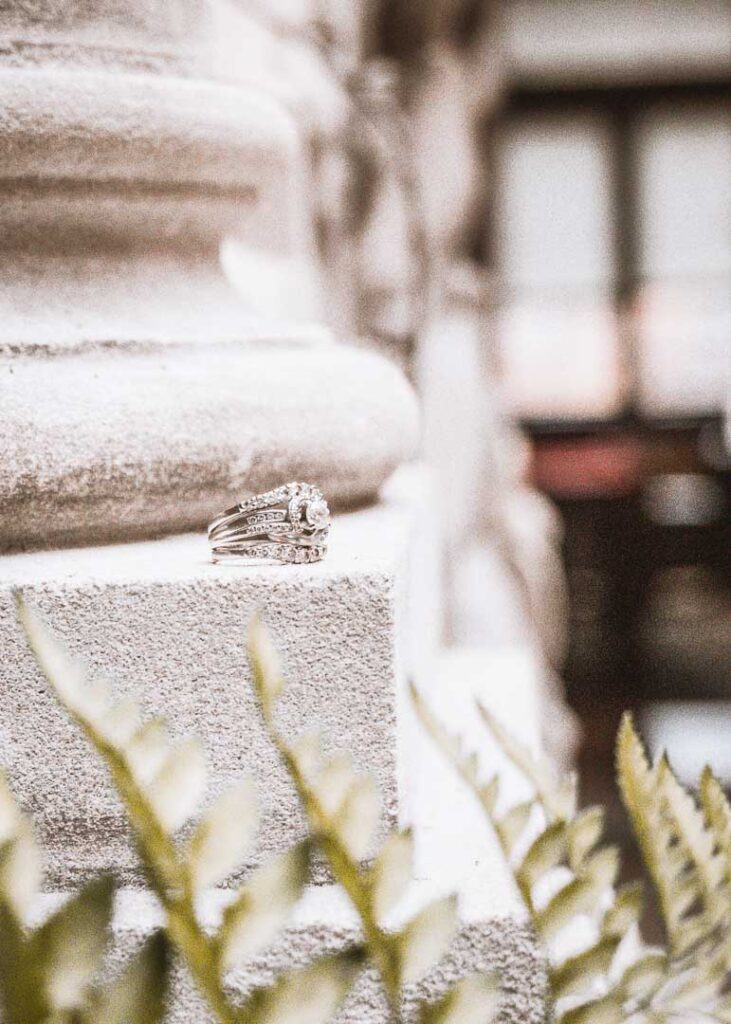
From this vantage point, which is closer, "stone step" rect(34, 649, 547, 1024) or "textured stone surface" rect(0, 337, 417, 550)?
"stone step" rect(34, 649, 547, 1024)

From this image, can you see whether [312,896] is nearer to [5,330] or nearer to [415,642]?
[415,642]

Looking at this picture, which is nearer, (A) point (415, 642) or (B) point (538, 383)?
(A) point (415, 642)

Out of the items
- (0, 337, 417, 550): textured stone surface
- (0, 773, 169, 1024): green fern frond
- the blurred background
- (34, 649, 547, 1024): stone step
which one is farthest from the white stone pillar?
the blurred background

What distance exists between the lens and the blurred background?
119 inches

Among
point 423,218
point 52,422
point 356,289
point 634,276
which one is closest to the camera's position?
point 52,422

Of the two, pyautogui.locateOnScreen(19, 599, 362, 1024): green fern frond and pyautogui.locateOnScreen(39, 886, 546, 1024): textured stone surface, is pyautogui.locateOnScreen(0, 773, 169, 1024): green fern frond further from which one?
pyautogui.locateOnScreen(39, 886, 546, 1024): textured stone surface

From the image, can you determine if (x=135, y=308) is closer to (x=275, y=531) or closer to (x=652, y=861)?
(x=275, y=531)

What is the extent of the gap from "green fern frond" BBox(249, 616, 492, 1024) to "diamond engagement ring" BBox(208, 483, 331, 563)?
0.42m

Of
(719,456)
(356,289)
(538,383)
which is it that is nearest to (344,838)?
(356,289)

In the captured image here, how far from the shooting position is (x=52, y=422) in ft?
2.97

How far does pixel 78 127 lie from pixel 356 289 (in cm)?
169

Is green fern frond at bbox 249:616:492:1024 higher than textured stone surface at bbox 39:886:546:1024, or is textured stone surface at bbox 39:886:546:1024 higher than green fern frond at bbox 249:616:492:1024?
green fern frond at bbox 249:616:492:1024

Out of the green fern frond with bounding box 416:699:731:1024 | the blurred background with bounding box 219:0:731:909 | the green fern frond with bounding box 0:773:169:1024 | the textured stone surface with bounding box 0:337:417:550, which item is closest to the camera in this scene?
the green fern frond with bounding box 0:773:169:1024

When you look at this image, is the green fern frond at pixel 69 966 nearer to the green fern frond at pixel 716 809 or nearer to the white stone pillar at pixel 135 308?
the green fern frond at pixel 716 809
